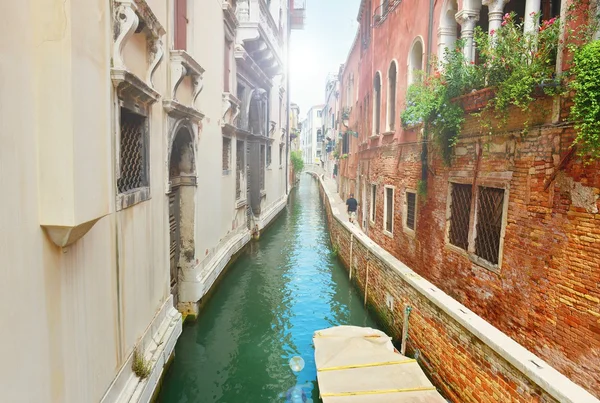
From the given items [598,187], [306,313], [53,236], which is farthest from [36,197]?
[306,313]

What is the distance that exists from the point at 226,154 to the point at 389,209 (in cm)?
440

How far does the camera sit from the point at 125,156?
4102 millimetres

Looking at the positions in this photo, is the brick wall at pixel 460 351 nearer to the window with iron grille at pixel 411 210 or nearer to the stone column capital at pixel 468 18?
the window with iron grille at pixel 411 210

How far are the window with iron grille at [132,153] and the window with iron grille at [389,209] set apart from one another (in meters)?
6.62

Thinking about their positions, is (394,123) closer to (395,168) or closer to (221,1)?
(395,168)

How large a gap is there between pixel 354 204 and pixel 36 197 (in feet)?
39.8

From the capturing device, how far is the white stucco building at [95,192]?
86.9 inches

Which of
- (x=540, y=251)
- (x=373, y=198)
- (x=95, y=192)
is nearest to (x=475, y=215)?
(x=540, y=251)

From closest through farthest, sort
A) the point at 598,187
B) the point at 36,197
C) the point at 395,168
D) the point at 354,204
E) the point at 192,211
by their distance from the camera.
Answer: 1. the point at 36,197
2. the point at 598,187
3. the point at 192,211
4. the point at 395,168
5. the point at 354,204

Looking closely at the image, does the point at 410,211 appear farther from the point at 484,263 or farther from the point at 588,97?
the point at 588,97

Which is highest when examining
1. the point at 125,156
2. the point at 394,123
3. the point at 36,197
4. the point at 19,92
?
the point at 394,123

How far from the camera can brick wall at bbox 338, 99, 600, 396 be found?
3.86m

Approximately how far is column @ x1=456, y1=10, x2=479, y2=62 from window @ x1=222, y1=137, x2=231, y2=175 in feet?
19.3

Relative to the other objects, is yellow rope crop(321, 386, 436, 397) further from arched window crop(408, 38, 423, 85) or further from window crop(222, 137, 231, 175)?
window crop(222, 137, 231, 175)
